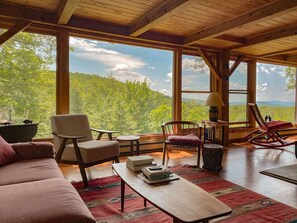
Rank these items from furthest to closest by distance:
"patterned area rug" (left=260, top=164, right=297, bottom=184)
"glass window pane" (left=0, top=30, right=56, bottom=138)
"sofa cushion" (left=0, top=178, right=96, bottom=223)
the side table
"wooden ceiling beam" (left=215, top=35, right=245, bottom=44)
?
the side table
"wooden ceiling beam" (left=215, top=35, right=245, bottom=44)
"glass window pane" (left=0, top=30, right=56, bottom=138)
"patterned area rug" (left=260, top=164, right=297, bottom=184)
"sofa cushion" (left=0, top=178, right=96, bottom=223)

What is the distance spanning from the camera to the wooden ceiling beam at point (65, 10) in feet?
9.17

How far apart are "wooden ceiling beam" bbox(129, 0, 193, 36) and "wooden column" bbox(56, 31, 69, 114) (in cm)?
117

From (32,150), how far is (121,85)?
2.40m

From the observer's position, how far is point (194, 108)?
17.1 feet

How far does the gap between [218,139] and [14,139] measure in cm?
417

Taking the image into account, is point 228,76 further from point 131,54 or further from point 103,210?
point 103,210

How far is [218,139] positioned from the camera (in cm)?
524

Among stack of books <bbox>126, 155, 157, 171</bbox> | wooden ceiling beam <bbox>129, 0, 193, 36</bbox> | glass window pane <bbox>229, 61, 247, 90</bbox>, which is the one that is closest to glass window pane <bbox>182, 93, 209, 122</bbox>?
glass window pane <bbox>229, 61, 247, 90</bbox>

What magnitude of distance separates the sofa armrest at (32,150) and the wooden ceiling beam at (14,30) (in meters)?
1.87

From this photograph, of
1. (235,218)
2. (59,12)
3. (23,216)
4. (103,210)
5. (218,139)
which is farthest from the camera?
(218,139)

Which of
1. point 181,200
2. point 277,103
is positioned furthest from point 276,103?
point 181,200

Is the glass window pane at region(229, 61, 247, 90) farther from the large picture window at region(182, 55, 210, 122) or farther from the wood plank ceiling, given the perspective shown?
the wood plank ceiling

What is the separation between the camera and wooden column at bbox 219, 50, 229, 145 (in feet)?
17.3

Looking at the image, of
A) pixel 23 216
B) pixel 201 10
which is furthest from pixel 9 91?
pixel 201 10
